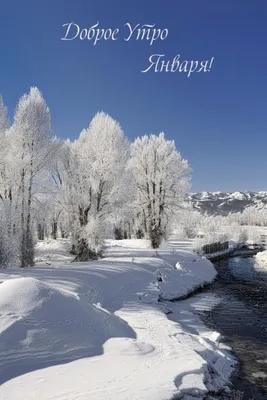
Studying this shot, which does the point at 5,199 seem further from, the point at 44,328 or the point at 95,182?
the point at 44,328

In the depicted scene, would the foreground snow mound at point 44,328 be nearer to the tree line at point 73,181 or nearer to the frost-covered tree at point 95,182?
the tree line at point 73,181

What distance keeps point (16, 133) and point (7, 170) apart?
2335 millimetres

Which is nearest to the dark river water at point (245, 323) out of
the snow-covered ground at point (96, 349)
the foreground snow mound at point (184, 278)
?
the snow-covered ground at point (96, 349)

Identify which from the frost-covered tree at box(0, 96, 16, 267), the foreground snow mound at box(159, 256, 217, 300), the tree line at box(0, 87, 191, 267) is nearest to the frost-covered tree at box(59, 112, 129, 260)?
the tree line at box(0, 87, 191, 267)

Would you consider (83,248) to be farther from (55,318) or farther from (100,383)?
(100,383)

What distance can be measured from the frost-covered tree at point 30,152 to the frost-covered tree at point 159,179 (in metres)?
14.4

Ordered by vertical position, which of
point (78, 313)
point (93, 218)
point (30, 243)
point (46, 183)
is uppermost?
point (46, 183)

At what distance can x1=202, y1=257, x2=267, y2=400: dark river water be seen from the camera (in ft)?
29.3

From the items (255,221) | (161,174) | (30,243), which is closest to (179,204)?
(161,174)

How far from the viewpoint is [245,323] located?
13.9 m

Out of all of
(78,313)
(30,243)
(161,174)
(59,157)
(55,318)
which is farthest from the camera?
(161,174)

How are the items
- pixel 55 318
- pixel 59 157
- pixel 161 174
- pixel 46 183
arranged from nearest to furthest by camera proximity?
1. pixel 55 318
2. pixel 46 183
3. pixel 59 157
4. pixel 161 174

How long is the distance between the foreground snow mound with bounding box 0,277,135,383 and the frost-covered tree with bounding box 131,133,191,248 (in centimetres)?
2356

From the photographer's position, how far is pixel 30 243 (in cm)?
2056
